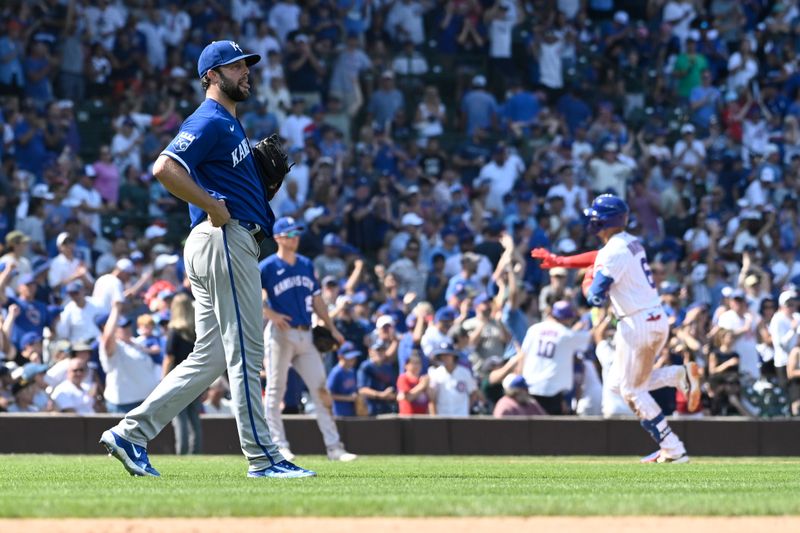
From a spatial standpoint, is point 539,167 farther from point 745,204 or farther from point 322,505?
point 322,505

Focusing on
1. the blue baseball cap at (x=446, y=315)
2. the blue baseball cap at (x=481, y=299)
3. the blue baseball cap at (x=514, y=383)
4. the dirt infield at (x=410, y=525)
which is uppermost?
the blue baseball cap at (x=481, y=299)

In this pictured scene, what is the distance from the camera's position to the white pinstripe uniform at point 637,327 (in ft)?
41.4

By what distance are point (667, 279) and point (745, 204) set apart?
3.37m

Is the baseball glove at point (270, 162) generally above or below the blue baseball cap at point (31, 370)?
above

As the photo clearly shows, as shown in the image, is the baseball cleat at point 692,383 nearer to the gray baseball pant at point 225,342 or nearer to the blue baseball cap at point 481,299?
the blue baseball cap at point 481,299

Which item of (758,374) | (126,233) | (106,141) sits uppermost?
(106,141)

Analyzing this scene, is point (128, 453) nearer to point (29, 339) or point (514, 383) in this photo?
point (514, 383)

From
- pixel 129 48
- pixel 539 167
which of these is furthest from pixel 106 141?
pixel 539 167

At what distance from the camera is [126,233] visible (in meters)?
20.8

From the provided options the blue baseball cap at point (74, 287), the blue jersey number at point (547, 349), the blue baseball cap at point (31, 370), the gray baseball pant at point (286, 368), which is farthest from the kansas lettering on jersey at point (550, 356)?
the blue baseball cap at point (31, 370)

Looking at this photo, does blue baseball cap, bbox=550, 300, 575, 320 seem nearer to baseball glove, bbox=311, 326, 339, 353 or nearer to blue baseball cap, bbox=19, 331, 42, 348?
baseball glove, bbox=311, 326, 339, 353

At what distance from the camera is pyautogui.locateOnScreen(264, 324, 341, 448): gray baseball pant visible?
13750 mm

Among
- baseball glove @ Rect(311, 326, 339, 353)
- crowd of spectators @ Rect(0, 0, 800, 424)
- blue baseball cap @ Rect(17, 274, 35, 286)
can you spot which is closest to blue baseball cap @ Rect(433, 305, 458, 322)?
crowd of spectators @ Rect(0, 0, 800, 424)

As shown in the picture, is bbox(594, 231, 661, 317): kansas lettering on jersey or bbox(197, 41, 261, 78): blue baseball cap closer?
bbox(197, 41, 261, 78): blue baseball cap
